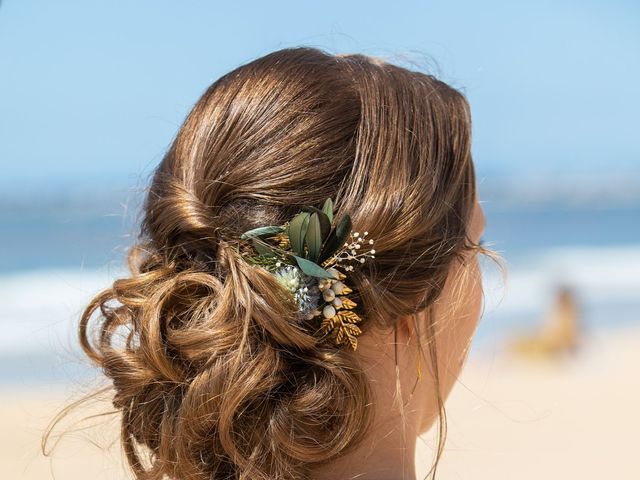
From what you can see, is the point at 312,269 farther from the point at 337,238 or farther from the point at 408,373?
the point at 408,373

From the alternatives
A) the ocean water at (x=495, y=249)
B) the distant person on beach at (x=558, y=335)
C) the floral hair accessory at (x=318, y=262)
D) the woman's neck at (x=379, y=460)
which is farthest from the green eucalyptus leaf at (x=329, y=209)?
the distant person on beach at (x=558, y=335)

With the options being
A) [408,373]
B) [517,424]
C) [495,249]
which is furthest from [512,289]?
[408,373]

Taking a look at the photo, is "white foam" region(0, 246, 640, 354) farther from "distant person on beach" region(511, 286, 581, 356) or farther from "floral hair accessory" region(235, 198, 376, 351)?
"floral hair accessory" region(235, 198, 376, 351)

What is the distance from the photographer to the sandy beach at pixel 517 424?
461 cm

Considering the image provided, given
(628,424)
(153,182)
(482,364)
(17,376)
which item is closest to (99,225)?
(17,376)

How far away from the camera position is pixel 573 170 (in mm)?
21109

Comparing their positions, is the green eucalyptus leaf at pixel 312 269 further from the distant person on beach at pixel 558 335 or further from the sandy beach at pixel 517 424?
the distant person on beach at pixel 558 335

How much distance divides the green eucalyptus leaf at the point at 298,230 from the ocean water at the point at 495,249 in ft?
12.2

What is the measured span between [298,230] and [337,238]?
0.06 metres

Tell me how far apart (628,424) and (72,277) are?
9.39m

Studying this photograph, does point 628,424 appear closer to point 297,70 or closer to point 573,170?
point 297,70

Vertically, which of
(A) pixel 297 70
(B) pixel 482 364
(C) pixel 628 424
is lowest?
(B) pixel 482 364

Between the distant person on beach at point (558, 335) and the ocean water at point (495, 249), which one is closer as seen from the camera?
the distant person on beach at point (558, 335)

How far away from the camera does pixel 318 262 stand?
125 cm
